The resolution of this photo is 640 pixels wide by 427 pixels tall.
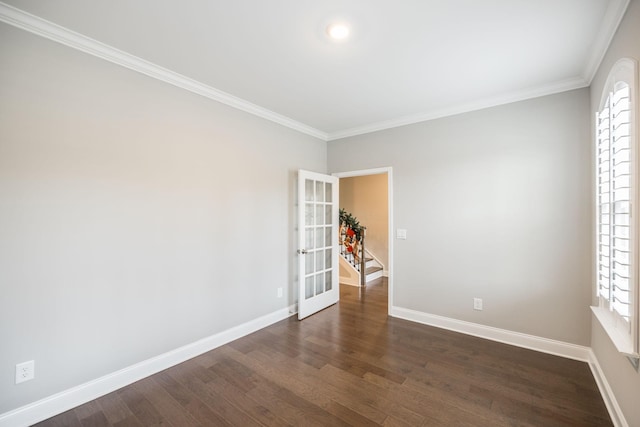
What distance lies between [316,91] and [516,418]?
3210mm

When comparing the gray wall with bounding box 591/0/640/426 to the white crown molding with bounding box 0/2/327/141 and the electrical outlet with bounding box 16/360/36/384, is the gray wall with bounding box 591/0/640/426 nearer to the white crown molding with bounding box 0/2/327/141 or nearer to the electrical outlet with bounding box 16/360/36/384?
the white crown molding with bounding box 0/2/327/141

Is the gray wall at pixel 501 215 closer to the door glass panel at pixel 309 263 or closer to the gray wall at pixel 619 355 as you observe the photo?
the gray wall at pixel 619 355

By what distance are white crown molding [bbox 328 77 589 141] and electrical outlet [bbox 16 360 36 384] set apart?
4026 mm

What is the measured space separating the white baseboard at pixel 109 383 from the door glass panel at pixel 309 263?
107 centimetres

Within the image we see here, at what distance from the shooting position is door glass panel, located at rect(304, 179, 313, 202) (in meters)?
3.84

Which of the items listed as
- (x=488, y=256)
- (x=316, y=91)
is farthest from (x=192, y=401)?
(x=488, y=256)

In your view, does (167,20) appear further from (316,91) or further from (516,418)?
(516,418)

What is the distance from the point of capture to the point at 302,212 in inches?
144

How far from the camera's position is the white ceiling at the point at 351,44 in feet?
5.63

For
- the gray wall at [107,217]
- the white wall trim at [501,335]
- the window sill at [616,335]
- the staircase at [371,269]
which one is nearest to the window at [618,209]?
the window sill at [616,335]

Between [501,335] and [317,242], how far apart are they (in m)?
2.49

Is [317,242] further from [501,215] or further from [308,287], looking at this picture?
[501,215]

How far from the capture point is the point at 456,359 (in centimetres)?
262

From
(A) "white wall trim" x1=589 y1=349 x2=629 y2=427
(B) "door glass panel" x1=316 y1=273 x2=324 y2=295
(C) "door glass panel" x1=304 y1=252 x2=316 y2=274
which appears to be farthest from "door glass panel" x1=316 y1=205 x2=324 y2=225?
(A) "white wall trim" x1=589 y1=349 x2=629 y2=427
